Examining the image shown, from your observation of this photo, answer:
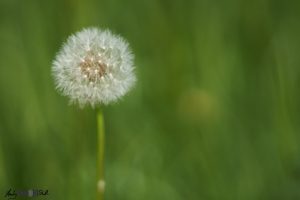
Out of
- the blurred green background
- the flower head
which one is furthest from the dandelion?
the blurred green background

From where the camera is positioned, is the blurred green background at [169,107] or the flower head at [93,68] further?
the blurred green background at [169,107]

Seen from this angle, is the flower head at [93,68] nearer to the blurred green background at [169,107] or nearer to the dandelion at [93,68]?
the dandelion at [93,68]

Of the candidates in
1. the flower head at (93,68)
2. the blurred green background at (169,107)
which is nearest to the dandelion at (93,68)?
the flower head at (93,68)

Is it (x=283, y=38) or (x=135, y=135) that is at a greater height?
(x=283, y=38)

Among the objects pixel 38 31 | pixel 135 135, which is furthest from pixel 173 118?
pixel 38 31

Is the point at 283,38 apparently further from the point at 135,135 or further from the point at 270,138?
the point at 135,135

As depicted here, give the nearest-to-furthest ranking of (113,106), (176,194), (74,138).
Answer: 1. (176,194)
2. (74,138)
3. (113,106)

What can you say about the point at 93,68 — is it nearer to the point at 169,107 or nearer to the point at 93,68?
the point at 93,68
